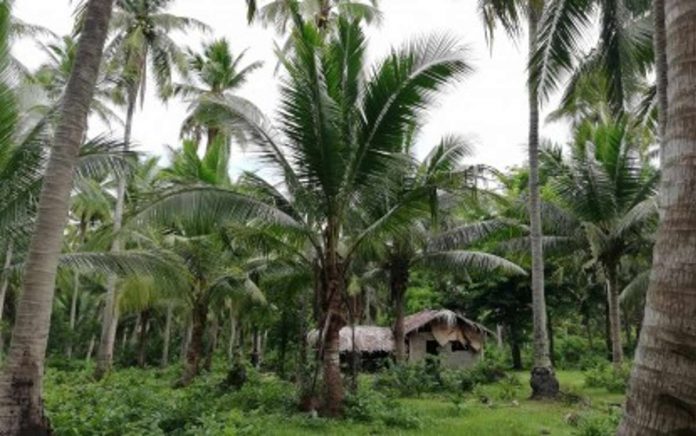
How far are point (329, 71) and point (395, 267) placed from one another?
10.2 m

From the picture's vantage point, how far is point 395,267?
1903cm

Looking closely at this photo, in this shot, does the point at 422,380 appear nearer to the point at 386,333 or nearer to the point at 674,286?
the point at 386,333

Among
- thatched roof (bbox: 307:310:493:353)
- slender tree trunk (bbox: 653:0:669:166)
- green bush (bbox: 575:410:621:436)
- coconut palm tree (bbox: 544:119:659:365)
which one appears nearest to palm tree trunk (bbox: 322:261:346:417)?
green bush (bbox: 575:410:621:436)

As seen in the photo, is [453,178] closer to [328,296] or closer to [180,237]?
[328,296]

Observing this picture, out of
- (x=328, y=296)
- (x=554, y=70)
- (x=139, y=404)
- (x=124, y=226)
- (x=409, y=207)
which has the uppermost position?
(x=554, y=70)

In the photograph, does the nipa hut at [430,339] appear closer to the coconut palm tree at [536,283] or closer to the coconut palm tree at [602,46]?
the coconut palm tree at [536,283]

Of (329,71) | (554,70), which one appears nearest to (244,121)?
(329,71)

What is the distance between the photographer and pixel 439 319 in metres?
25.7

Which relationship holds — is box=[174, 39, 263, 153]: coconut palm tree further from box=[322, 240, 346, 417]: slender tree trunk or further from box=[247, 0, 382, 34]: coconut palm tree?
box=[322, 240, 346, 417]: slender tree trunk

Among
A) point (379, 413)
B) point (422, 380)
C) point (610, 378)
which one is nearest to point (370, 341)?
point (422, 380)

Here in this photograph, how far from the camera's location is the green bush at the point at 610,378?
15836 millimetres

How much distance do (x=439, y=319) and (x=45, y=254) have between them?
2102 cm

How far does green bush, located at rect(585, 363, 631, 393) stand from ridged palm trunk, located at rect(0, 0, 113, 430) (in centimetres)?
1336

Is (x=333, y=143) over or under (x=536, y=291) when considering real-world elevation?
over
